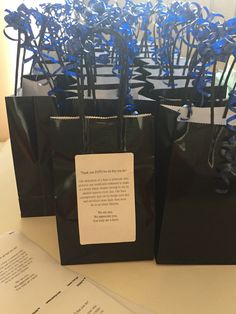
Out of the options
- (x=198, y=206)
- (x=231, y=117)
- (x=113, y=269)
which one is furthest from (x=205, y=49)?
(x=113, y=269)

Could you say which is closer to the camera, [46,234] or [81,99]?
[81,99]

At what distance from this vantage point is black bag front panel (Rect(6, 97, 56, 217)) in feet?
1.95

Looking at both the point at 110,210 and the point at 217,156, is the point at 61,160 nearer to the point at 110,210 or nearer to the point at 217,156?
the point at 110,210

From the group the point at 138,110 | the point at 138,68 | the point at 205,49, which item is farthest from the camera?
the point at 138,68

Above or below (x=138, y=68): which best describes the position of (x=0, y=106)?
below

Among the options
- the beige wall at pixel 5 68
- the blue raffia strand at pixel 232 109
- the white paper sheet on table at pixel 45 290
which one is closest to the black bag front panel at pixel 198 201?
the blue raffia strand at pixel 232 109

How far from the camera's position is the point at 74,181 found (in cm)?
51

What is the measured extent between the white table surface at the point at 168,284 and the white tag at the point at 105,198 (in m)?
0.05

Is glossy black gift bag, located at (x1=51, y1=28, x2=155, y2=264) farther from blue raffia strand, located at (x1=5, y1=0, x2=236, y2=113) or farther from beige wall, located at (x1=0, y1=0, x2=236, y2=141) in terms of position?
beige wall, located at (x1=0, y1=0, x2=236, y2=141)

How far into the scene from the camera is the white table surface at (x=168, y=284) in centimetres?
49

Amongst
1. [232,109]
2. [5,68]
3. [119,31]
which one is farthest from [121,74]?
[5,68]

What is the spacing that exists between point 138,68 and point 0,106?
60 centimetres

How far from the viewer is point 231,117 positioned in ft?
1.58

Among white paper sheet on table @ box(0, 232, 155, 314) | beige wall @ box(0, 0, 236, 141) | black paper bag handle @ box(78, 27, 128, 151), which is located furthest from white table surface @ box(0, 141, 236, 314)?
beige wall @ box(0, 0, 236, 141)
